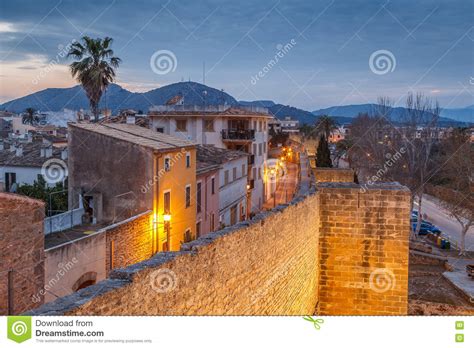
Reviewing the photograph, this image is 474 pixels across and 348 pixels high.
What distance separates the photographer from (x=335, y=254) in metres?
10.9

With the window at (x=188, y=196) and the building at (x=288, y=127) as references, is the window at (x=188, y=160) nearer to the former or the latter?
the window at (x=188, y=196)

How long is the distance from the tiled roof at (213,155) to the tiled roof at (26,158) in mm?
6849

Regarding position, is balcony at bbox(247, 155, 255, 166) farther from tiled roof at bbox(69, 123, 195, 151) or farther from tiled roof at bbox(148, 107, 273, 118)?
tiled roof at bbox(69, 123, 195, 151)

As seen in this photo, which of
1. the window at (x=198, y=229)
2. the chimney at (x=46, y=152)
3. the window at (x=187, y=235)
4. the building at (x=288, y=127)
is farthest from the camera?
the building at (x=288, y=127)

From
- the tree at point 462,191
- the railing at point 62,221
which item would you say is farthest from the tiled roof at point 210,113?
the railing at point 62,221

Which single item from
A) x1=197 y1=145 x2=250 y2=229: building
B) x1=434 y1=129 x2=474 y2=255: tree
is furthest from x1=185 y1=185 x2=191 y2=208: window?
x1=434 y1=129 x2=474 y2=255: tree

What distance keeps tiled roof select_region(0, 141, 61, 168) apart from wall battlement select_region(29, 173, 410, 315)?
14.7 m

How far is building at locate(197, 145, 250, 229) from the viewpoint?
25828 millimetres

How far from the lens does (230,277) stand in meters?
6.50

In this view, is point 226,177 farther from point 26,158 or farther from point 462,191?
point 462,191

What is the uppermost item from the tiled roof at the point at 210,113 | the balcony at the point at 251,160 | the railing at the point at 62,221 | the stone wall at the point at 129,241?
the tiled roof at the point at 210,113

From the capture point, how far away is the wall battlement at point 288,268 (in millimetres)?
4719
